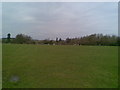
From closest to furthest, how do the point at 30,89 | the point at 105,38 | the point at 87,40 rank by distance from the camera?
the point at 30,89 < the point at 105,38 < the point at 87,40

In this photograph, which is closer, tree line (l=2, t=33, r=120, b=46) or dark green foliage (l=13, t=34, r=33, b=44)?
tree line (l=2, t=33, r=120, b=46)

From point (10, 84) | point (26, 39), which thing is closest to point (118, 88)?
point (10, 84)

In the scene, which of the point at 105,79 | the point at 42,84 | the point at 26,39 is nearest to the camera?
the point at 42,84

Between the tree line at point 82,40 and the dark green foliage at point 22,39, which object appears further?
the dark green foliage at point 22,39

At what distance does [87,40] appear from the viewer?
1491 inches

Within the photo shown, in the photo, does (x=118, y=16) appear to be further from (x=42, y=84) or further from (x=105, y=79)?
(x=42, y=84)

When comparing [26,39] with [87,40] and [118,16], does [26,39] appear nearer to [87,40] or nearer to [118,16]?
[87,40]

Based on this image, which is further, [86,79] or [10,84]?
[86,79]

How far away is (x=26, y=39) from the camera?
40562mm

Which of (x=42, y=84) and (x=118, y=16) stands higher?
(x=118, y=16)

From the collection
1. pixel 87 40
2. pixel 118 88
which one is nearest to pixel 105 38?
pixel 87 40

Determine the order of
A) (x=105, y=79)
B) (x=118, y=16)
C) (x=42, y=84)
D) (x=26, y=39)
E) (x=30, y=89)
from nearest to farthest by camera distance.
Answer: (x=30, y=89) < (x=42, y=84) < (x=105, y=79) < (x=118, y=16) < (x=26, y=39)

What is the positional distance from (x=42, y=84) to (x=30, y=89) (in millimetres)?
577

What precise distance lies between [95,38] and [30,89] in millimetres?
33150
